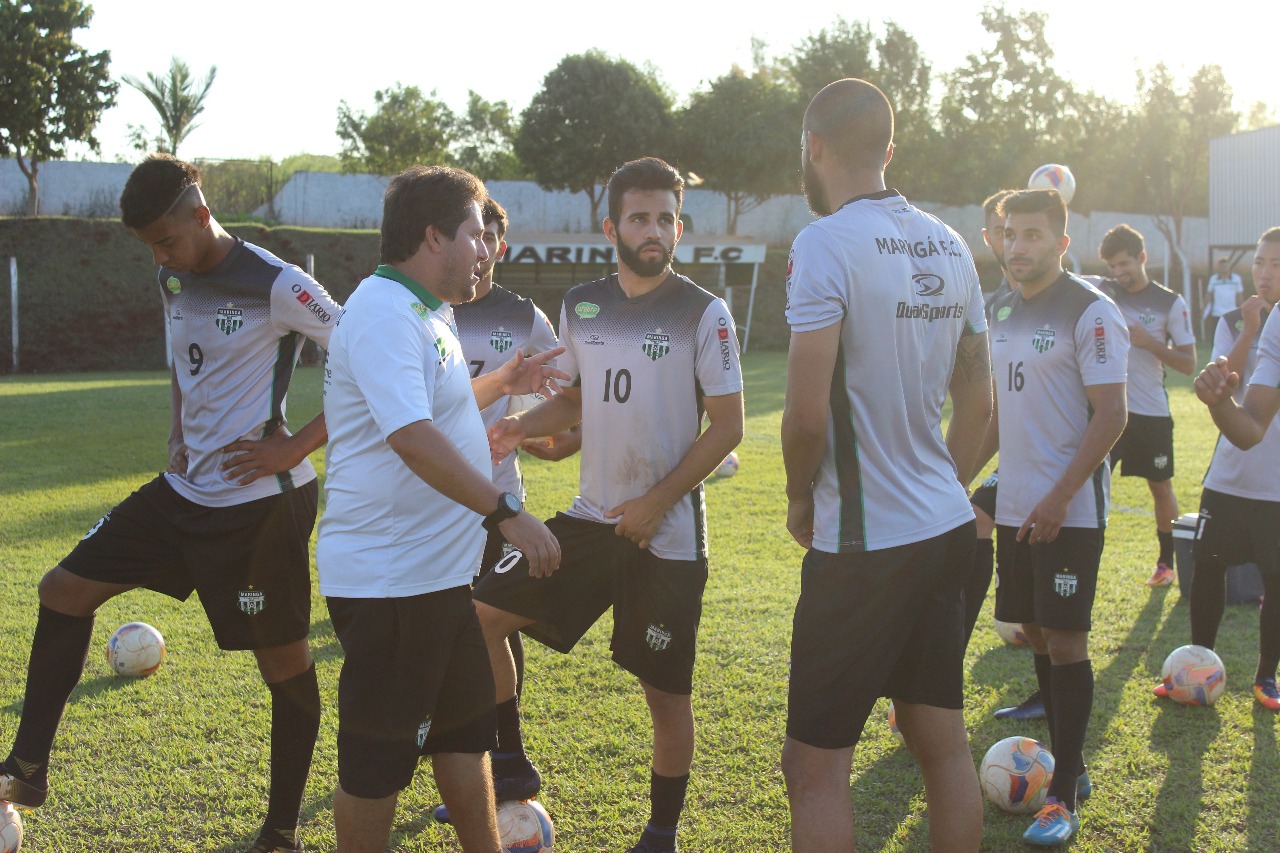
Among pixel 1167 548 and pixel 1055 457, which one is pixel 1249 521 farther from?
pixel 1167 548

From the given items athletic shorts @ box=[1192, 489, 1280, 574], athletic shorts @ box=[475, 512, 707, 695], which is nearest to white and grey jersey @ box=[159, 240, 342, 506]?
athletic shorts @ box=[475, 512, 707, 695]

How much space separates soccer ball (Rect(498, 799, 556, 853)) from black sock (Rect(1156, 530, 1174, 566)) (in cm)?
551

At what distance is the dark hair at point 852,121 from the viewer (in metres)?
2.90

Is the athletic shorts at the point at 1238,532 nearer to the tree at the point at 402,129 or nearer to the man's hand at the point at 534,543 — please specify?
the man's hand at the point at 534,543

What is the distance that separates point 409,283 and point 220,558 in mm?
1482

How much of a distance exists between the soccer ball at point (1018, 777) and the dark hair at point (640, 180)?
2459 millimetres

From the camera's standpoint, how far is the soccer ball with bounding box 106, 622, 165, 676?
5418 mm

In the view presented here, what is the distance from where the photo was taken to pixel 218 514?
389 cm

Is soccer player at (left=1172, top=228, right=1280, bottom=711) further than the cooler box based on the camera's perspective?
No

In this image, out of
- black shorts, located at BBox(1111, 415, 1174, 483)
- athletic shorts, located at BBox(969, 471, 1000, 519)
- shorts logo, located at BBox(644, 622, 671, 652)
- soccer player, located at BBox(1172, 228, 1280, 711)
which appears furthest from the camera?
black shorts, located at BBox(1111, 415, 1174, 483)

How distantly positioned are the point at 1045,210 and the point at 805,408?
2048 mm

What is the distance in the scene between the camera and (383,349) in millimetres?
2793

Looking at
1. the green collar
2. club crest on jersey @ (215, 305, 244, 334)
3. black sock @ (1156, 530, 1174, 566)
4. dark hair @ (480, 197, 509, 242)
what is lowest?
black sock @ (1156, 530, 1174, 566)

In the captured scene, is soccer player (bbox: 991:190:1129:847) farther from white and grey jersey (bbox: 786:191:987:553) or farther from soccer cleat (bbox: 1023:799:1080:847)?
white and grey jersey (bbox: 786:191:987:553)
